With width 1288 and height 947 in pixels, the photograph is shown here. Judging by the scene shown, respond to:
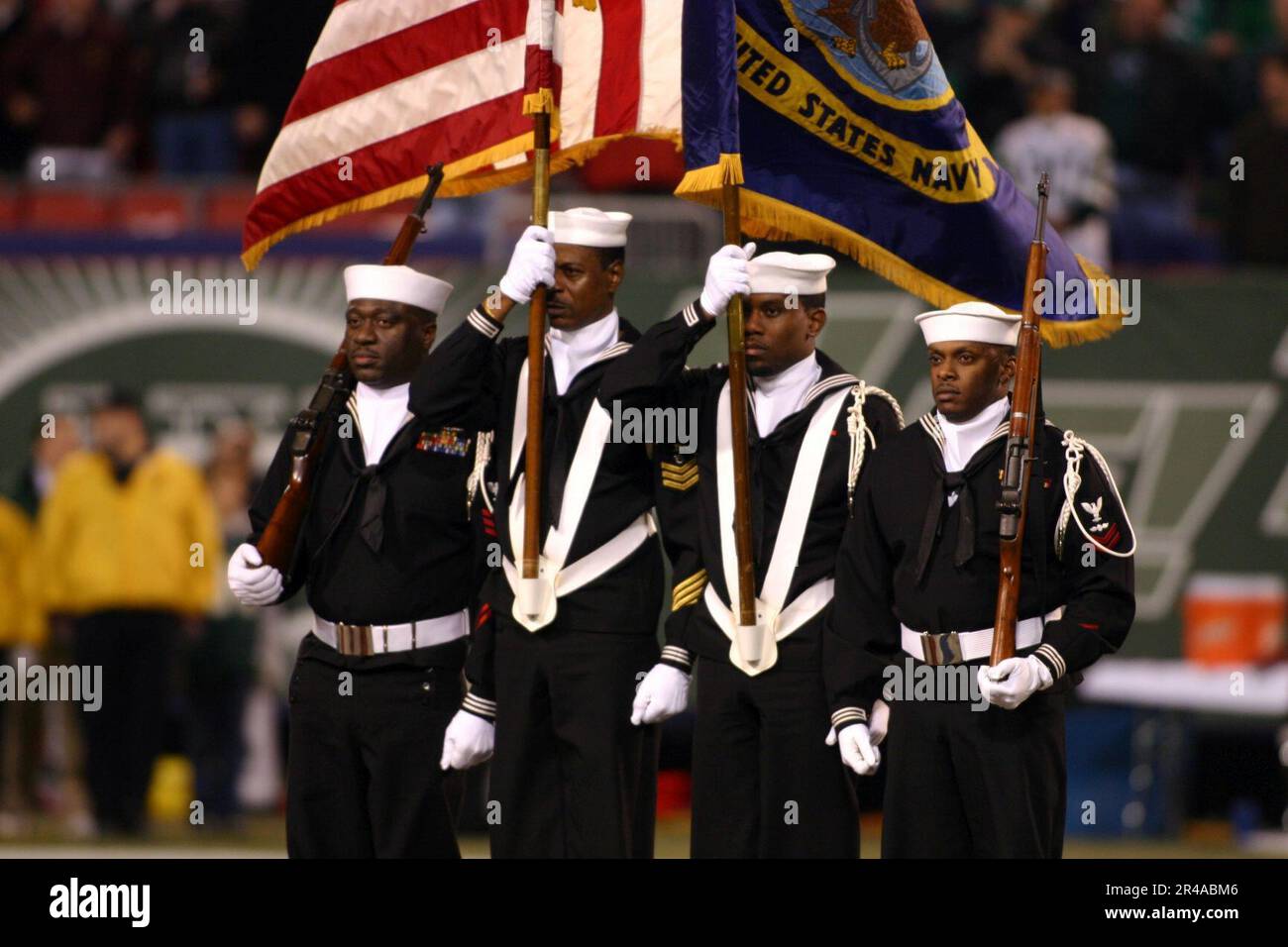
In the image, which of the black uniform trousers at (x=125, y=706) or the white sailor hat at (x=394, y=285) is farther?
the black uniform trousers at (x=125, y=706)

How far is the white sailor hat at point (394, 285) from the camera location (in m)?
8.85

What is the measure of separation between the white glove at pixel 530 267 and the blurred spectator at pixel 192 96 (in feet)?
28.7

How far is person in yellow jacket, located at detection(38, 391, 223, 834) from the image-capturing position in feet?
46.1

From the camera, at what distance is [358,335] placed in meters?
8.85

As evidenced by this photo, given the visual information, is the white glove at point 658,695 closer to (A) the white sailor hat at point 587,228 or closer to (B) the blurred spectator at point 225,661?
(A) the white sailor hat at point 587,228

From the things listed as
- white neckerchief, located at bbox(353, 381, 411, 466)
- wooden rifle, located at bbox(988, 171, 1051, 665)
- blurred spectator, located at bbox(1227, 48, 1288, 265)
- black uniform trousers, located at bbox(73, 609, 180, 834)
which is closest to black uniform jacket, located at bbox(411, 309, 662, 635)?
white neckerchief, located at bbox(353, 381, 411, 466)

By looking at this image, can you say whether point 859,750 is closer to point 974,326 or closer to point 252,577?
point 974,326

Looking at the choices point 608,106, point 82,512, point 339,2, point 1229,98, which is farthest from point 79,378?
point 1229,98

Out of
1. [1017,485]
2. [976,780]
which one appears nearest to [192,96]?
[1017,485]

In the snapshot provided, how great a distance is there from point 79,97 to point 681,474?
9976 millimetres

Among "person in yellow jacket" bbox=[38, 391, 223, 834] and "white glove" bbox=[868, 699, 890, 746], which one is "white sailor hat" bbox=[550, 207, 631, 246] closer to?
"white glove" bbox=[868, 699, 890, 746]

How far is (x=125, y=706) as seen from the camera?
46.1ft

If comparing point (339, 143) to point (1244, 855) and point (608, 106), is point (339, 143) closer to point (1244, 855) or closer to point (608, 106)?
point (608, 106)

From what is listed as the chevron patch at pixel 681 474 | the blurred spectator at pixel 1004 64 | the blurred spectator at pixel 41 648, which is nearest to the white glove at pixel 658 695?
the chevron patch at pixel 681 474
